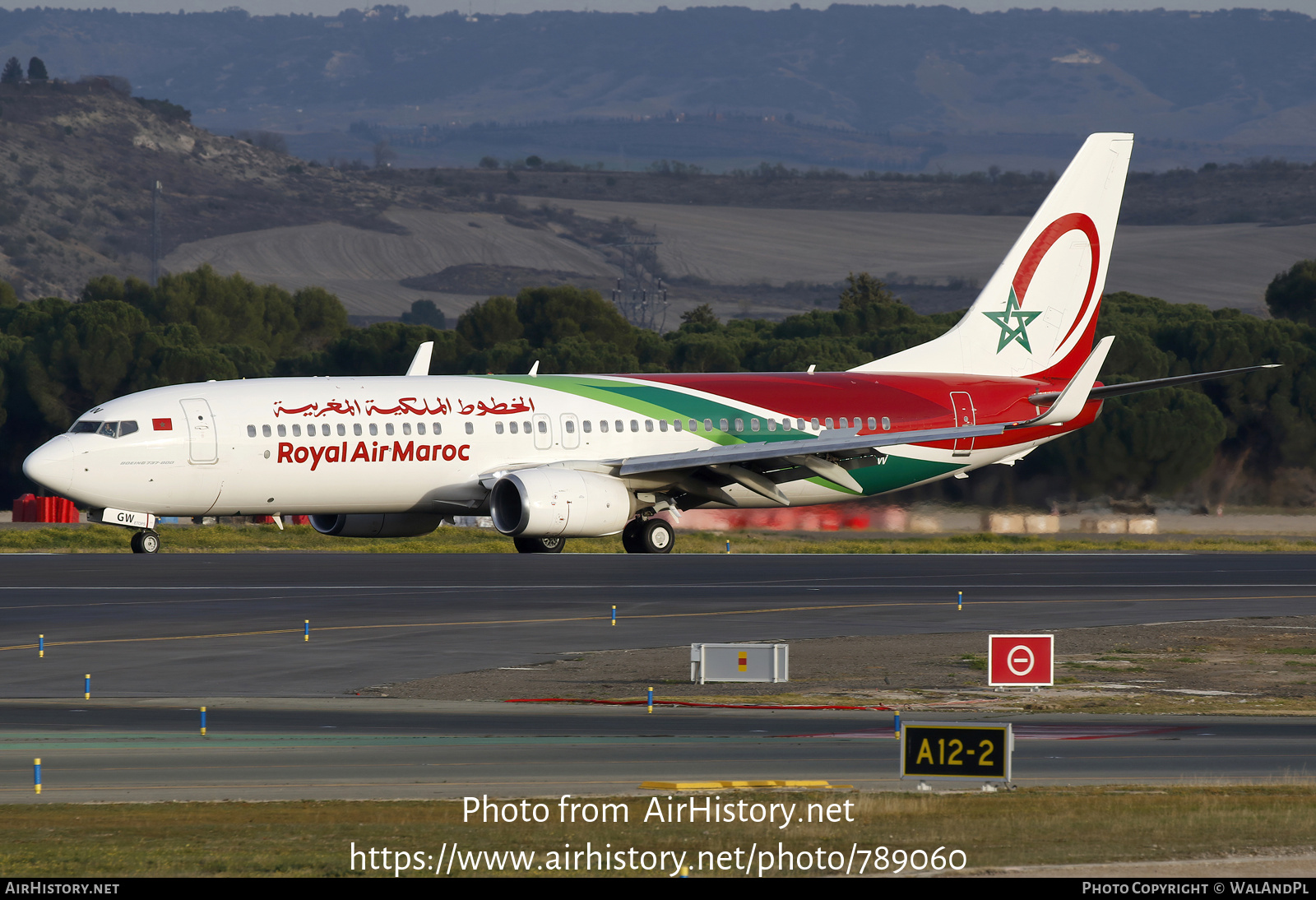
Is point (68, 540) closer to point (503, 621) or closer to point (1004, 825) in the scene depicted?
point (503, 621)

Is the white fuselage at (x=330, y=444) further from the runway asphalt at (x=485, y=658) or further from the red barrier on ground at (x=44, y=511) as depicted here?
the red barrier on ground at (x=44, y=511)

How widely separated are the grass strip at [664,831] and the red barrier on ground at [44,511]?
59589 mm

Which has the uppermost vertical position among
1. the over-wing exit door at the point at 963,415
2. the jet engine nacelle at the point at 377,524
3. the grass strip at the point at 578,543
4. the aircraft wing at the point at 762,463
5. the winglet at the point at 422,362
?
the winglet at the point at 422,362

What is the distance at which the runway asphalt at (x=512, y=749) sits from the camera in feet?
58.4

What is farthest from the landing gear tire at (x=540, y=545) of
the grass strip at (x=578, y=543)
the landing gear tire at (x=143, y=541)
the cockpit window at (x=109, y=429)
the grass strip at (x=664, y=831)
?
the grass strip at (x=664, y=831)

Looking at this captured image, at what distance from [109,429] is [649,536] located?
47.9ft

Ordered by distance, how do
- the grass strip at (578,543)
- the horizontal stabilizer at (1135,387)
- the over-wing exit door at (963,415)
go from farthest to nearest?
the grass strip at (578,543)
the over-wing exit door at (963,415)
the horizontal stabilizer at (1135,387)

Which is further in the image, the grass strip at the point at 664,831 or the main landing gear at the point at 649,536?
the main landing gear at the point at 649,536

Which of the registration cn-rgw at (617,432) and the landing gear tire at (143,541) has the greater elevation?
the registration cn-rgw at (617,432)

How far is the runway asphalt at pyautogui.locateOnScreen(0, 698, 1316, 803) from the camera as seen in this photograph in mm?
17797


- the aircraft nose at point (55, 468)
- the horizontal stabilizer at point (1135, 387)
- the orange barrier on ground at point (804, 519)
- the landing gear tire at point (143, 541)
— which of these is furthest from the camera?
the orange barrier on ground at point (804, 519)

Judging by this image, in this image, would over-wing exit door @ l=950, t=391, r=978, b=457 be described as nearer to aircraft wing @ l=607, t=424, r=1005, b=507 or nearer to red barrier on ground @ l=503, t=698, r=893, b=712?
aircraft wing @ l=607, t=424, r=1005, b=507

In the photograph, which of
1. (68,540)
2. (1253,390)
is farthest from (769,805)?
(1253,390)
